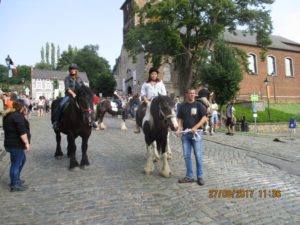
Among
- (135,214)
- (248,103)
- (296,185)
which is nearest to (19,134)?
(135,214)

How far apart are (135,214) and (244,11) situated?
31.4m

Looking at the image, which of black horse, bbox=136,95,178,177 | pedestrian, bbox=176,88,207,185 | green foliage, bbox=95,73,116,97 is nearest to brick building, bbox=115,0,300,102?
green foliage, bbox=95,73,116,97

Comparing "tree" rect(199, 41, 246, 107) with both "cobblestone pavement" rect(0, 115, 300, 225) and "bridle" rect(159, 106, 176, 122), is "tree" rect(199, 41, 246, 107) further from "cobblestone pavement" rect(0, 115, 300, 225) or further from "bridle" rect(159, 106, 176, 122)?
"bridle" rect(159, 106, 176, 122)

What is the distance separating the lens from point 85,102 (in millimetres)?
7496

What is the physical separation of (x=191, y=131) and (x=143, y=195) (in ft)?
5.46

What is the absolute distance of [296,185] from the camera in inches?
265

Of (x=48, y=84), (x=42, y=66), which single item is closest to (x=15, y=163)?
(x=48, y=84)

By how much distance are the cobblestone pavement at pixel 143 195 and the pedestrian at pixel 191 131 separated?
340mm

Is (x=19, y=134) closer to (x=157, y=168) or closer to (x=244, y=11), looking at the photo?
(x=157, y=168)

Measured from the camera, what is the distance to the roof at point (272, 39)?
5304cm

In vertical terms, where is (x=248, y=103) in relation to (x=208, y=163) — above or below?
above

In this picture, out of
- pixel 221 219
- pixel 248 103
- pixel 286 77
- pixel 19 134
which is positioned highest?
pixel 286 77

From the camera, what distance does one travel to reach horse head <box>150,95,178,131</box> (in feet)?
21.0

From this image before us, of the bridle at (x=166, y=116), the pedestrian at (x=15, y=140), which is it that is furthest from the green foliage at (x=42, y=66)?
the bridle at (x=166, y=116)
